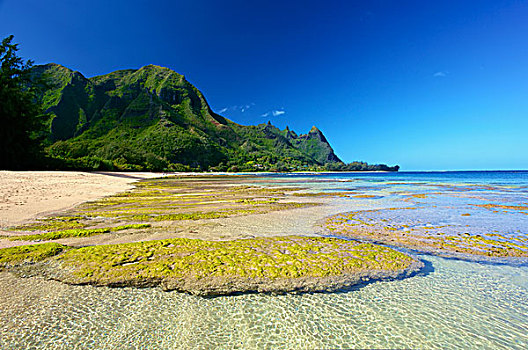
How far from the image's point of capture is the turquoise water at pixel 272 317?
313 cm

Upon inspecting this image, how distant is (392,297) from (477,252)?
14.6 feet

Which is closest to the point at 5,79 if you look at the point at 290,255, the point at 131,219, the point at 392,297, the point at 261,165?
the point at 131,219

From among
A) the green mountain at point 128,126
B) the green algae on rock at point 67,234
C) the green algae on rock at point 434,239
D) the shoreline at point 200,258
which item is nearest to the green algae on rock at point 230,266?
the shoreline at point 200,258

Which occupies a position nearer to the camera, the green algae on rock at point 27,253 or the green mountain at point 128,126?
the green algae on rock at point 27,253

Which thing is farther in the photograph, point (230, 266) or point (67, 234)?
point (67, 234)

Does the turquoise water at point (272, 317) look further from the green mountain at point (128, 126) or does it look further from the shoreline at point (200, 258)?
the green mountain at point (128, 126)

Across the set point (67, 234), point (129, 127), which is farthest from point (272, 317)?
point (129, 127)

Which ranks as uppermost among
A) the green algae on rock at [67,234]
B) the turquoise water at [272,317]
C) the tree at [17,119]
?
the tree at [17,119]

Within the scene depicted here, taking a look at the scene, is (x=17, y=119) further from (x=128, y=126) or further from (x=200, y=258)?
(x=128, y=126)

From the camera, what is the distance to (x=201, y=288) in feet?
14.7

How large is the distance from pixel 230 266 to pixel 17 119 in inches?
1945

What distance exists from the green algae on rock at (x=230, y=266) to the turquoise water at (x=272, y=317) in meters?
0.30

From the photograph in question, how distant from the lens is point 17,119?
35688 millimetres

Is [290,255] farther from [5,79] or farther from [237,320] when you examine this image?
[5,79]
